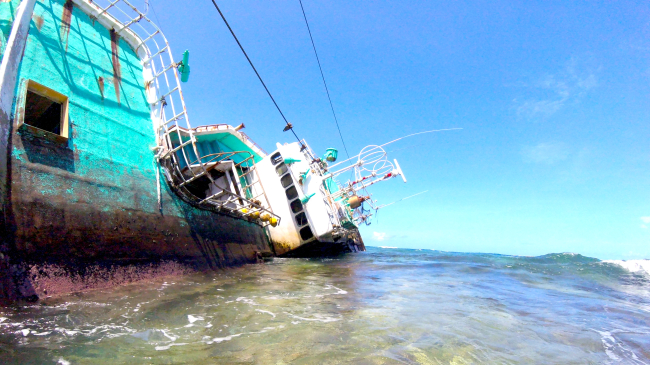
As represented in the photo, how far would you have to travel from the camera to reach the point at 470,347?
11.8 ft

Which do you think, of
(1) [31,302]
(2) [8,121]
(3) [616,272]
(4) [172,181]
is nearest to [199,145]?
(4) [172,181]

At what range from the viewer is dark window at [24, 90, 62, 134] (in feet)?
22.4

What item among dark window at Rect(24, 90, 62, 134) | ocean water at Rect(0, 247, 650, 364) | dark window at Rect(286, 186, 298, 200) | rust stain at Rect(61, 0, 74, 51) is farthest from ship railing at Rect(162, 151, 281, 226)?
rust stain at Rect(61, 0, 74, 51)

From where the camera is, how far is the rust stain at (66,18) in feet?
23.2

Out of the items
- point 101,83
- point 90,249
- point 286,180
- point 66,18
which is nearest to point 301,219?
point 286,180

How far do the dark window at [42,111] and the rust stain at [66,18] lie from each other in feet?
4.49

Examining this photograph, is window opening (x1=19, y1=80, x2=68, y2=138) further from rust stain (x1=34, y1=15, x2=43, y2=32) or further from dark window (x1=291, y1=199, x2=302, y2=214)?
dark window (x1=291, y1=199, x2=302, y2=214)

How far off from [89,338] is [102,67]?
24.3 ft

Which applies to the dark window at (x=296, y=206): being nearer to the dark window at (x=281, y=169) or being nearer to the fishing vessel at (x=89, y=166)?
the dark window at (x=281, y=169)

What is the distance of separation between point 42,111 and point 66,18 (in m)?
2.41

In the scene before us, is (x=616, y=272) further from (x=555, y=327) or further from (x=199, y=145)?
(x=199, y=145)

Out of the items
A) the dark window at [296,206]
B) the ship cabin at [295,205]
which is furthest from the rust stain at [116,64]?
the dark window at [296,206]

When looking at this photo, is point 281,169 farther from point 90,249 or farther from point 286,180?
point 90,249

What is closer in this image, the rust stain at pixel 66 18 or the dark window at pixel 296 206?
the rust stain at pixel 66 18
